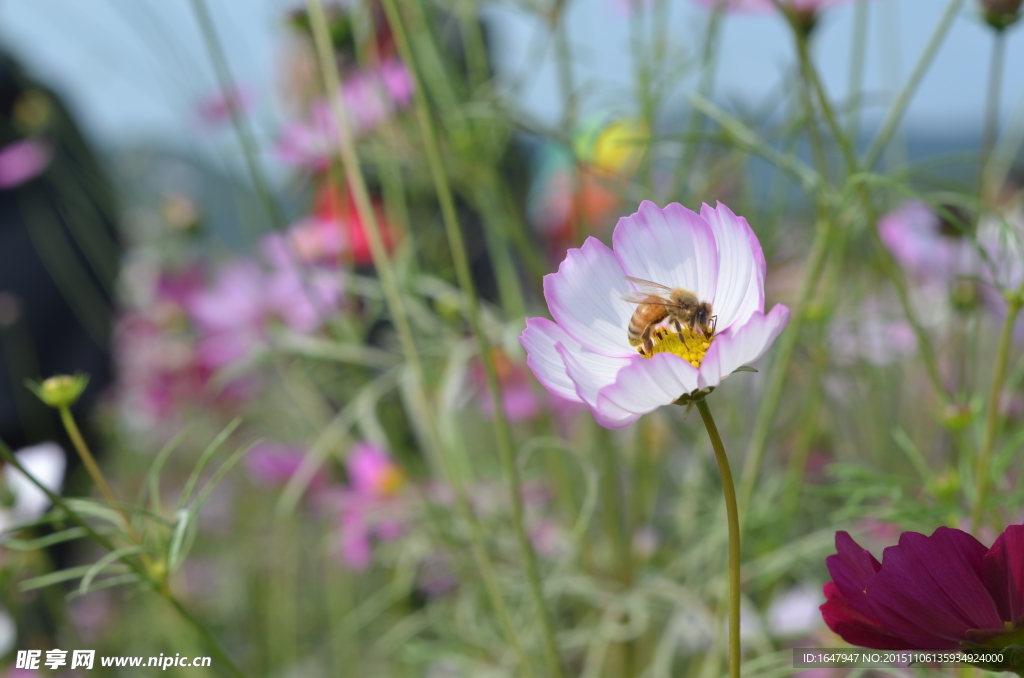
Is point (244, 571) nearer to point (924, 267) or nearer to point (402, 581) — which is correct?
point (402, 581)

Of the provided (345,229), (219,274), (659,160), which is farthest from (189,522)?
(219,274)

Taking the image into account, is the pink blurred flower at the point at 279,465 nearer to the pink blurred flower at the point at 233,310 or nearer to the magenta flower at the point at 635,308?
the pink blurred flower at the point at 233,310

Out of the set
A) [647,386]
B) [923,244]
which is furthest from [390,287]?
[923,244]

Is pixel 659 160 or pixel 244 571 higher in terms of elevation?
pixel 659 160

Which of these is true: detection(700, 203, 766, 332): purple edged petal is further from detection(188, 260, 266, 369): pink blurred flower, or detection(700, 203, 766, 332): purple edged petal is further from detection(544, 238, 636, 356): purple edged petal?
detection(188, 260, 266, 369): pink blurred flower

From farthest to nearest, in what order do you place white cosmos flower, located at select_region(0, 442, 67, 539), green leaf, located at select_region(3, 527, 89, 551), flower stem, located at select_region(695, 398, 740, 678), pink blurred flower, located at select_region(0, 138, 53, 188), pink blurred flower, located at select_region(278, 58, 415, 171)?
pink blurred flower, located at select_region(0, 138, 53, 188), pink blurred flower, located at select_region(278, 58, 415, 171), white cosmos flower, located at select_region(0, 442, 67, 539), green leaf, located at select_region(3, 527, 89, 551), flower stem, located at select_region(695, 398, 740, 678)

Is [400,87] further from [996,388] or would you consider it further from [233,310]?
[996,388]

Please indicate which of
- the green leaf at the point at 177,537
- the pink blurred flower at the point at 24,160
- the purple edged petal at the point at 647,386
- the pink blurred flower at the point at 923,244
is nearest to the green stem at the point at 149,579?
the green leaf at the point at 177,537

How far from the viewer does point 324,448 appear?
0.46 m

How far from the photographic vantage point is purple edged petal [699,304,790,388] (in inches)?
5.7

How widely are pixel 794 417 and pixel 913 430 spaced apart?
77mm

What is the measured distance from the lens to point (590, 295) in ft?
0.66

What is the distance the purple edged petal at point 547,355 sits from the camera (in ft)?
0.54

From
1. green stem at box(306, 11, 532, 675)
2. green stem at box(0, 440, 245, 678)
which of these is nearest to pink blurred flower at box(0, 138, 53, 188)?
green stem at box(306, 11, 532, 675)
